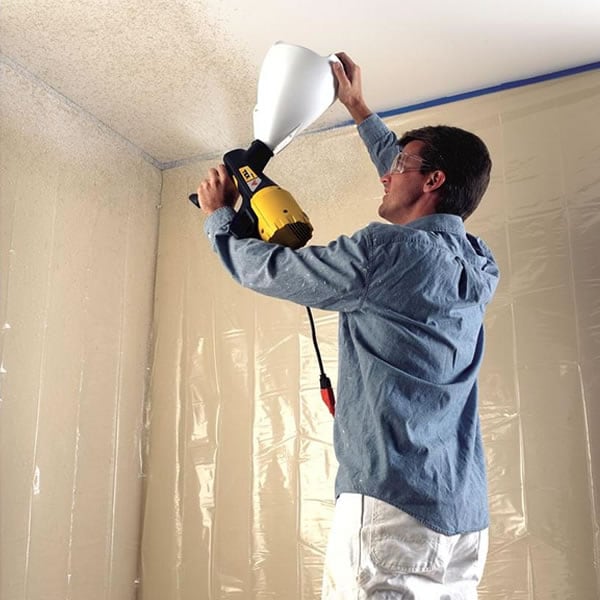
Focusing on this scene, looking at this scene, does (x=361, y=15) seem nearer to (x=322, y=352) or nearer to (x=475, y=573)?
(x=322, y=352)

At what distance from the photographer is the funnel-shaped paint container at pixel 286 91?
1.50 m

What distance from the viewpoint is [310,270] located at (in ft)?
4.07

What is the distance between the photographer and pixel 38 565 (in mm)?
1806

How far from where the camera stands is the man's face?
4.78 feet

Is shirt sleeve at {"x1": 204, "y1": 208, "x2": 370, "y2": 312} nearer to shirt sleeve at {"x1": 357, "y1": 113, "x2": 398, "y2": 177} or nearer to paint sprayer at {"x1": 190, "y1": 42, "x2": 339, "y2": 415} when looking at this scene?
paint sprayer at {"x1": 190, "y1": 42, "x2": 339, "y2": 415}

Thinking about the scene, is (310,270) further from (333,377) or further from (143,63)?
(143,63)

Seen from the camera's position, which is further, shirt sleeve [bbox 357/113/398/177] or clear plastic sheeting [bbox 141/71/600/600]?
clear plastic sheeting [bbox 141/71/600/600]

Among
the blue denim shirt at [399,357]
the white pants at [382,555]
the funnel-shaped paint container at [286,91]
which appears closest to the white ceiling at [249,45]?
the funnel-shaped paint container at [286,91]

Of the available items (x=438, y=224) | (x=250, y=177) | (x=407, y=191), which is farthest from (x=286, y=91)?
(x=438, y=224)

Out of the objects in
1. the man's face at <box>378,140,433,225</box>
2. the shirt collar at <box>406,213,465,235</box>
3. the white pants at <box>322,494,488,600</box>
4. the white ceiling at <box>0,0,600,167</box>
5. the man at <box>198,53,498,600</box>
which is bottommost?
the white pants at <box>322,494,488,600</box>

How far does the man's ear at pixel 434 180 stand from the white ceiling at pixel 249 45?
50 cm

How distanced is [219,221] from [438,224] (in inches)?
16.7

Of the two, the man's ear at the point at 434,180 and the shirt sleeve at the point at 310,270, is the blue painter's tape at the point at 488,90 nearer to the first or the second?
the man's ear at the point at 434,180

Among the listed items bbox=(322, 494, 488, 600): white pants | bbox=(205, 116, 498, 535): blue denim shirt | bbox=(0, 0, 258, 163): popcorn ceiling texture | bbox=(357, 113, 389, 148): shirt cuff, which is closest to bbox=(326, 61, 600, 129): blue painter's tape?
bbox=(0, 0, 258, 163): popcorn ceiling texture
